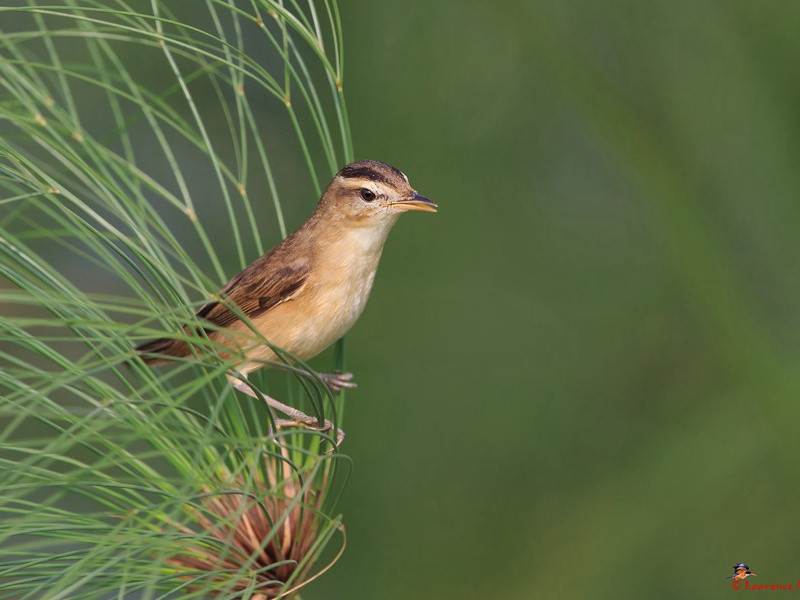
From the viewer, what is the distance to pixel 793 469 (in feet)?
11.4

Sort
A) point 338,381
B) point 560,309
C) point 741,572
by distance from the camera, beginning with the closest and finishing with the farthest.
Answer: point 338,381 < point 741,572 < point 560,309

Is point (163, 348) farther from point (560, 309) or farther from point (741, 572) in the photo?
point (741, 572)

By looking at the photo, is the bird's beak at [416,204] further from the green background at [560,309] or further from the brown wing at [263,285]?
the green background at [560,309]

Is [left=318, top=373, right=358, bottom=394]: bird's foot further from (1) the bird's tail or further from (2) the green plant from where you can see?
(1) the bird's tail

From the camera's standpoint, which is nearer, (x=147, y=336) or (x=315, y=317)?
(x=147, y=336)

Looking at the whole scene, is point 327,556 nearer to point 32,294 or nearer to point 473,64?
point 473,64

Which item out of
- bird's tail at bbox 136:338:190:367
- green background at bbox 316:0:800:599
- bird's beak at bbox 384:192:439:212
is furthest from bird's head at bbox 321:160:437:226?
green background at bbox 316:0:800:599

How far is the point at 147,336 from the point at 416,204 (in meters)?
1.25

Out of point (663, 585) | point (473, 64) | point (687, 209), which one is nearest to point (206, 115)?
point (473, 64)

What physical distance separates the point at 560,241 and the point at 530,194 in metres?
0.24

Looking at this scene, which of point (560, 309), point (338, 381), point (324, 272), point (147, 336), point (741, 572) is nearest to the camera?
point (147, 336)

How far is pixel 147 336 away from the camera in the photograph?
162 centimetres

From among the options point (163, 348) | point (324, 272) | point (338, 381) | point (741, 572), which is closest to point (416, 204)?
point (324, 272)

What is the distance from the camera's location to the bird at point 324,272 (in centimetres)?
264
